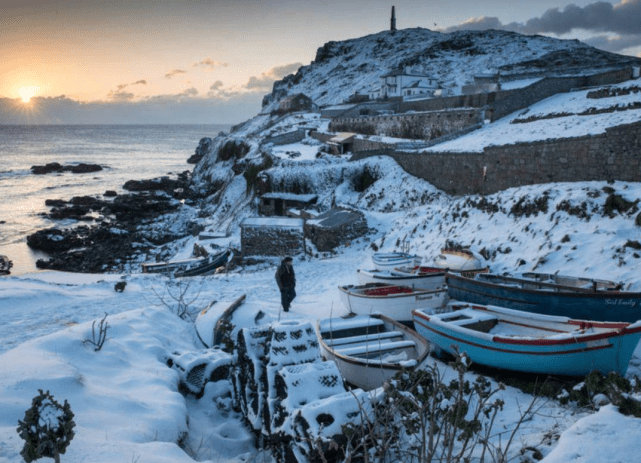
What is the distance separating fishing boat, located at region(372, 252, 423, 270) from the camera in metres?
13.5

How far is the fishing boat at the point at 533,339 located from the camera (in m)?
6.81

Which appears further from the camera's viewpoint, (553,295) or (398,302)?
(398,302)

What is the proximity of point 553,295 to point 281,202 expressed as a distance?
21.6 metres

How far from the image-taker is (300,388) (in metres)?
4.89

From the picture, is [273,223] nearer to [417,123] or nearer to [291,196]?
[291,196]

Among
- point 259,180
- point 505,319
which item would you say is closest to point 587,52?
point 259,180

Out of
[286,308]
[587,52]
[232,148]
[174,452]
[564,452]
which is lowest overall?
[286,308]

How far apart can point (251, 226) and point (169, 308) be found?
994cm

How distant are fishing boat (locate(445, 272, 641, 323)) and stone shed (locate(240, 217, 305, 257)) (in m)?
10.3

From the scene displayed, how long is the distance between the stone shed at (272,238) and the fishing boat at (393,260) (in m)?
6.74

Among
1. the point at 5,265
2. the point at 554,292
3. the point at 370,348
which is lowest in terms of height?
the point at 5,265

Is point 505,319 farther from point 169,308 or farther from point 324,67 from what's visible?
point 324,67

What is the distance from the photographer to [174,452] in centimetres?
456

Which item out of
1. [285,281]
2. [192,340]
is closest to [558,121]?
[285,281]
